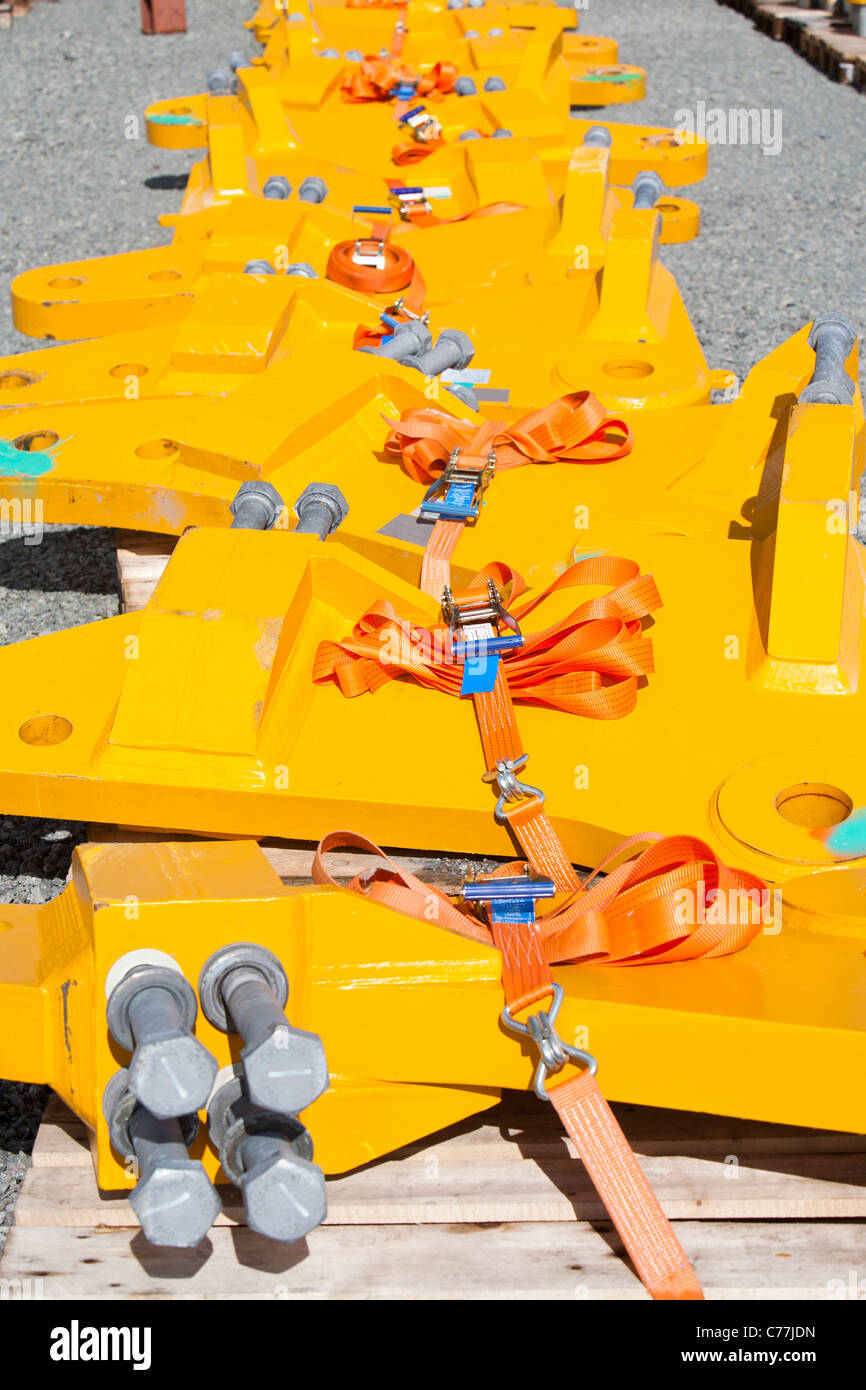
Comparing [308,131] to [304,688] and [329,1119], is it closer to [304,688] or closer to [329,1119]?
[304,688]

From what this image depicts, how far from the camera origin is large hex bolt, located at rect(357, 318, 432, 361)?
3.40 m

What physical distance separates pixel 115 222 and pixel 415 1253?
215 inches

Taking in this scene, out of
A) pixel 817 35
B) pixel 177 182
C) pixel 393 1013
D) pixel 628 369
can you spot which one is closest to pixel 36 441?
pixel 628 369

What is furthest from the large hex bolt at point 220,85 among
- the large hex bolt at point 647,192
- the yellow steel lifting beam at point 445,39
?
the large hex bolt at point 647,192

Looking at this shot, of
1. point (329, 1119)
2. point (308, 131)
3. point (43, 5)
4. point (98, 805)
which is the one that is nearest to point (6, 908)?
point (98, 805)

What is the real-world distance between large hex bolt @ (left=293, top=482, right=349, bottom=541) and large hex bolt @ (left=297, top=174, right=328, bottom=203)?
2.13m

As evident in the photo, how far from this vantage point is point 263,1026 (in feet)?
4.78

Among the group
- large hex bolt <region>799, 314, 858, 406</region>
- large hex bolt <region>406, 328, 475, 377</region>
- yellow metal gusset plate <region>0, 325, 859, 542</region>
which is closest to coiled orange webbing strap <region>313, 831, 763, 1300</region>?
yellow metal gusset plate <region>0, 325, 859, 542</region>

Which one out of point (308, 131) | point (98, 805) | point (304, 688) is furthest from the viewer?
point (308, 131)

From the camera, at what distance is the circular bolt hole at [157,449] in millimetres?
3010

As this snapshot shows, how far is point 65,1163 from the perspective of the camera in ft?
6.02

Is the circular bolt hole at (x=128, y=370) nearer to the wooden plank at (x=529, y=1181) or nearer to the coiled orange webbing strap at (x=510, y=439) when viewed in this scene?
the coiled orange webbing strap at (x=510, y=439)

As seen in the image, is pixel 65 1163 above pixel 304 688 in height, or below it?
below

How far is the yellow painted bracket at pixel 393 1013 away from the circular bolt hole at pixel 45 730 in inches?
17.4
